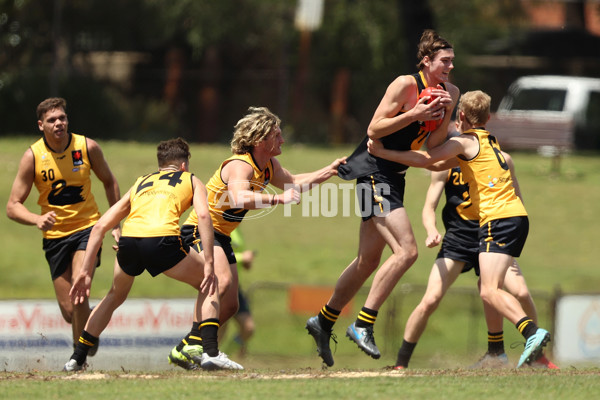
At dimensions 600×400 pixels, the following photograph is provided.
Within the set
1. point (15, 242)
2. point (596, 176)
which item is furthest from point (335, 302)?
point (596, 176)

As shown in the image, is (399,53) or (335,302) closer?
(335,302)

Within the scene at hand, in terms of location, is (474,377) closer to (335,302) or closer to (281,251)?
(335,302)

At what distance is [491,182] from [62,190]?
142 inches

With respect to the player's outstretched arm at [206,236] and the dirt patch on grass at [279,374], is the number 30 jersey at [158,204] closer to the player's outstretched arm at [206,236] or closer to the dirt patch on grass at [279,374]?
the player's outstretched arm at [206,236]

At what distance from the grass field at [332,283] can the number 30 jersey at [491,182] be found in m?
1.23

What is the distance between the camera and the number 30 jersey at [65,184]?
845 centimetres

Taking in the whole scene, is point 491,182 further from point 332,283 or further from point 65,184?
point 332,283

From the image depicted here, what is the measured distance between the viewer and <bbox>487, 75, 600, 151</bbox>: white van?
2186 cm

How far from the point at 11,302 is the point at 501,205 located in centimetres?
576

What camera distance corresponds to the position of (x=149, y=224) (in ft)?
23.6

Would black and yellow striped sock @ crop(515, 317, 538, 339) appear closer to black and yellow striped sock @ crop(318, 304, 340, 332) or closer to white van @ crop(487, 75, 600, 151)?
black and yellow striped sock @ crop(318, 304, 340, 332)

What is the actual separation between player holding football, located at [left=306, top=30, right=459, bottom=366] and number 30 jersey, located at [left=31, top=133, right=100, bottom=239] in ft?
7.57

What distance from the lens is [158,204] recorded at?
23.8 ft

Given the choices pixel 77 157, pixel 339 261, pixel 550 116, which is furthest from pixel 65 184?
pixel 550 116
